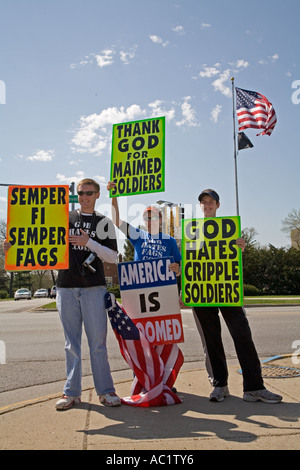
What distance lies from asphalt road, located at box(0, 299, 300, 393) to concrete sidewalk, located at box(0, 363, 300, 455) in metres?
1.64

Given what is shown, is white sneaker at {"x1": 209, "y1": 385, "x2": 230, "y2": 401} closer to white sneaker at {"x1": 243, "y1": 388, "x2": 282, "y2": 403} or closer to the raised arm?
white sneaker at {"x1": 243, "y1": 388, "x2": 282, "y2": 403}

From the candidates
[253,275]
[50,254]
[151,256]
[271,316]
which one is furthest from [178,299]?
[253,275]

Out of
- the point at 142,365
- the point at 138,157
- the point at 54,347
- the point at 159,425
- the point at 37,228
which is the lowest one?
the point at 54,347

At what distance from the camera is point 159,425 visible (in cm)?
358

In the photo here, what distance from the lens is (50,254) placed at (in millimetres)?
4301

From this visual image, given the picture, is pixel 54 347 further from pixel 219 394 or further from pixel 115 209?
pixel 219 394

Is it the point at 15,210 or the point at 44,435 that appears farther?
the point at 15,210

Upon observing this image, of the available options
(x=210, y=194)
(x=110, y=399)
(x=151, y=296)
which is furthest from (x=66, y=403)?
(x=210, y=194)

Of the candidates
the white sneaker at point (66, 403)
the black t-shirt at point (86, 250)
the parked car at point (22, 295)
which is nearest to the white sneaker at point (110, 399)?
the white sneaker at point (66, 403)

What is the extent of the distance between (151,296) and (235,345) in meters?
1.02

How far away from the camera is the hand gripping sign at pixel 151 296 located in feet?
14.9

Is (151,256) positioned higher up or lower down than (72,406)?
higher up

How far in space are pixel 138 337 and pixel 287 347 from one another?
462cm
